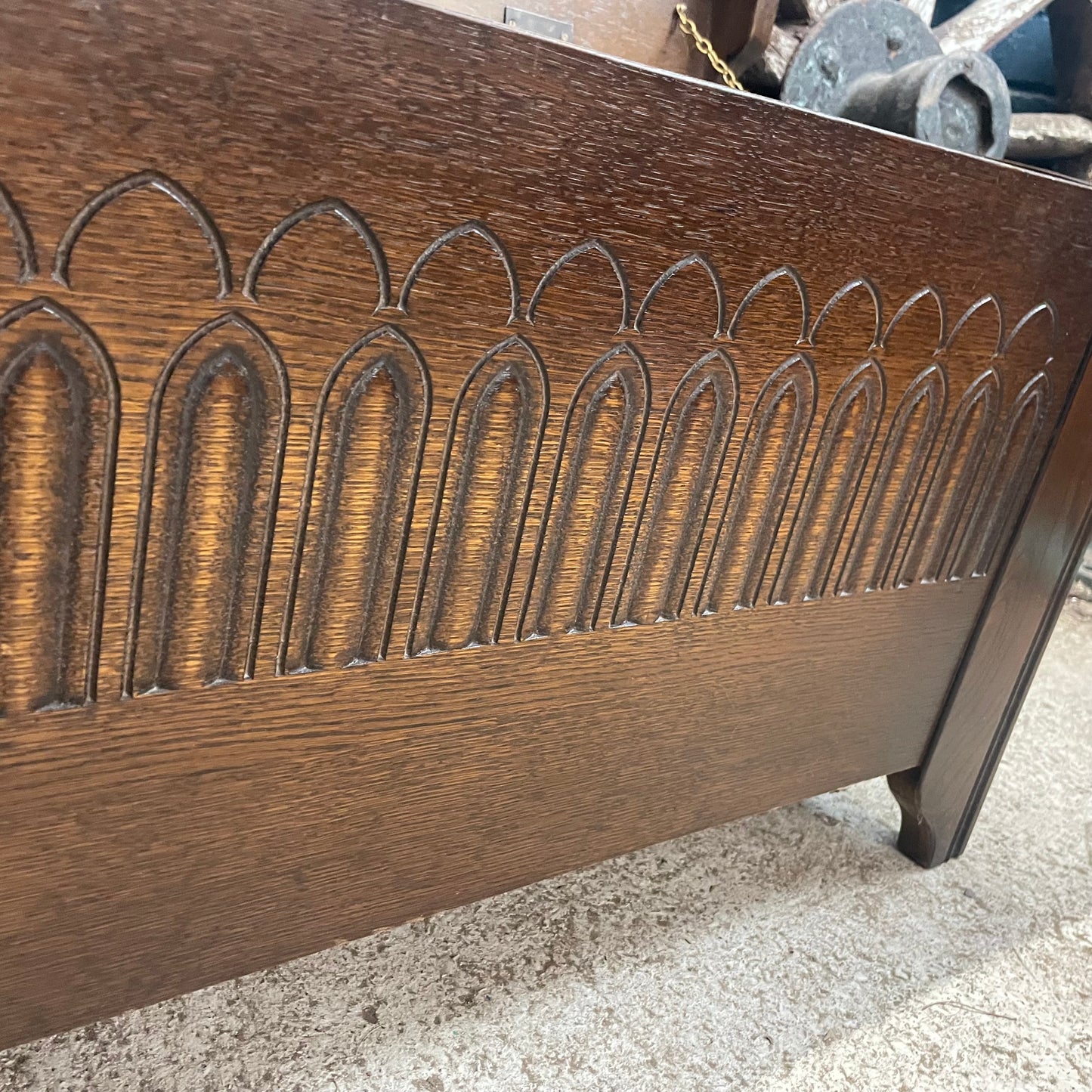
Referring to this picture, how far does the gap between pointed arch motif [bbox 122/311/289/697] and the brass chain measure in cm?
64

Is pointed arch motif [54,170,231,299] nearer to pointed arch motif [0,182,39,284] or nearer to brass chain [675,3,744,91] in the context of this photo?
pointed arch motif [0,182,39,284]

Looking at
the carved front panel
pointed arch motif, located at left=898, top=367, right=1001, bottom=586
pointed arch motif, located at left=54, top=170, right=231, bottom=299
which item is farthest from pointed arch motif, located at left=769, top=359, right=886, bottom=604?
pointed arch motif, located at left=54, top=170, right=231, bottom=299

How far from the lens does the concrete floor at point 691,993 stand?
2.96 feet

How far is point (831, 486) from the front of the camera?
2.99 feet

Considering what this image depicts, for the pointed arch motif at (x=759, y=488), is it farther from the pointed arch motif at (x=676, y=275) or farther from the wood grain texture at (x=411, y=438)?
the pointed arch motif at (x=676, y=275)

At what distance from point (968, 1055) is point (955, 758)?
0.37 metres

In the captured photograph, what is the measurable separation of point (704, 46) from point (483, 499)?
74 cm

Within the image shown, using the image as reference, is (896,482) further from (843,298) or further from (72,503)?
(72,503)

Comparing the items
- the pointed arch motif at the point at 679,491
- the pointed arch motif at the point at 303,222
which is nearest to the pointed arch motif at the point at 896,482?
the pointed arch motif at the point at 679,491

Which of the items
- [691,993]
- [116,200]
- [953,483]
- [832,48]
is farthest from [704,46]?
[691,993]

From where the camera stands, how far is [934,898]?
4.23 ft

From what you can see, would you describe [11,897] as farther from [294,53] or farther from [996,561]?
[996,561]

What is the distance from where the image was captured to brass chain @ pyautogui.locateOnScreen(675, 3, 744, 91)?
103 cm

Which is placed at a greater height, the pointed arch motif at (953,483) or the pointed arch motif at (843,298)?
the pointed arch motif at (843,298)
